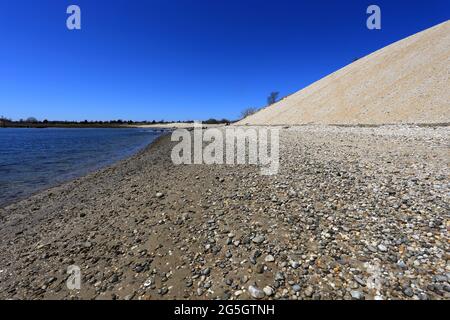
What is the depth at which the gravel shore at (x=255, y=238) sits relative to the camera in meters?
3.70

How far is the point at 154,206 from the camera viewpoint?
792cm

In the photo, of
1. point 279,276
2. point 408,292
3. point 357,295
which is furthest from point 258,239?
point 408,292

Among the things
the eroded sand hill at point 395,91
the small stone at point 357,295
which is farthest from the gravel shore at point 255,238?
the eroded sand hill at point 395,91

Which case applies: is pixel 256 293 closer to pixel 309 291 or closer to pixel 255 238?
pixel 309 291

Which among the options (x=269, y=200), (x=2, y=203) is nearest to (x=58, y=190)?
(x=2, y=203)

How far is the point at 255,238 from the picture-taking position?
16.5ft

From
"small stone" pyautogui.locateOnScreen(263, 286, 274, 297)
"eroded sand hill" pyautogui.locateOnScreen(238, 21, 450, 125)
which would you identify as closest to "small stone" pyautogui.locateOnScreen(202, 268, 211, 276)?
"small stone" pyautogui.locateOnScreen(263, 286, 274, 297)

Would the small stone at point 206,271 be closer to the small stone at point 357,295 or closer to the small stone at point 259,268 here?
the small stone at point 259,268

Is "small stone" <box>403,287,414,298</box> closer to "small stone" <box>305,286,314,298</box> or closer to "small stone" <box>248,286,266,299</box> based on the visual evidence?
"small stone" <box>305,286,314,298</box>

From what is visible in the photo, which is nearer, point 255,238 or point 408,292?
point 408,292

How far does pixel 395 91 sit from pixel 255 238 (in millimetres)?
35960

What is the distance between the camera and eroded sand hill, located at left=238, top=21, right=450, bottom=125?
23.2 metres

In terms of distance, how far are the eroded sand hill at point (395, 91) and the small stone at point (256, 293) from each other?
23.9m

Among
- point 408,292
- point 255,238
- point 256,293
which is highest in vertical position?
point 255,238
